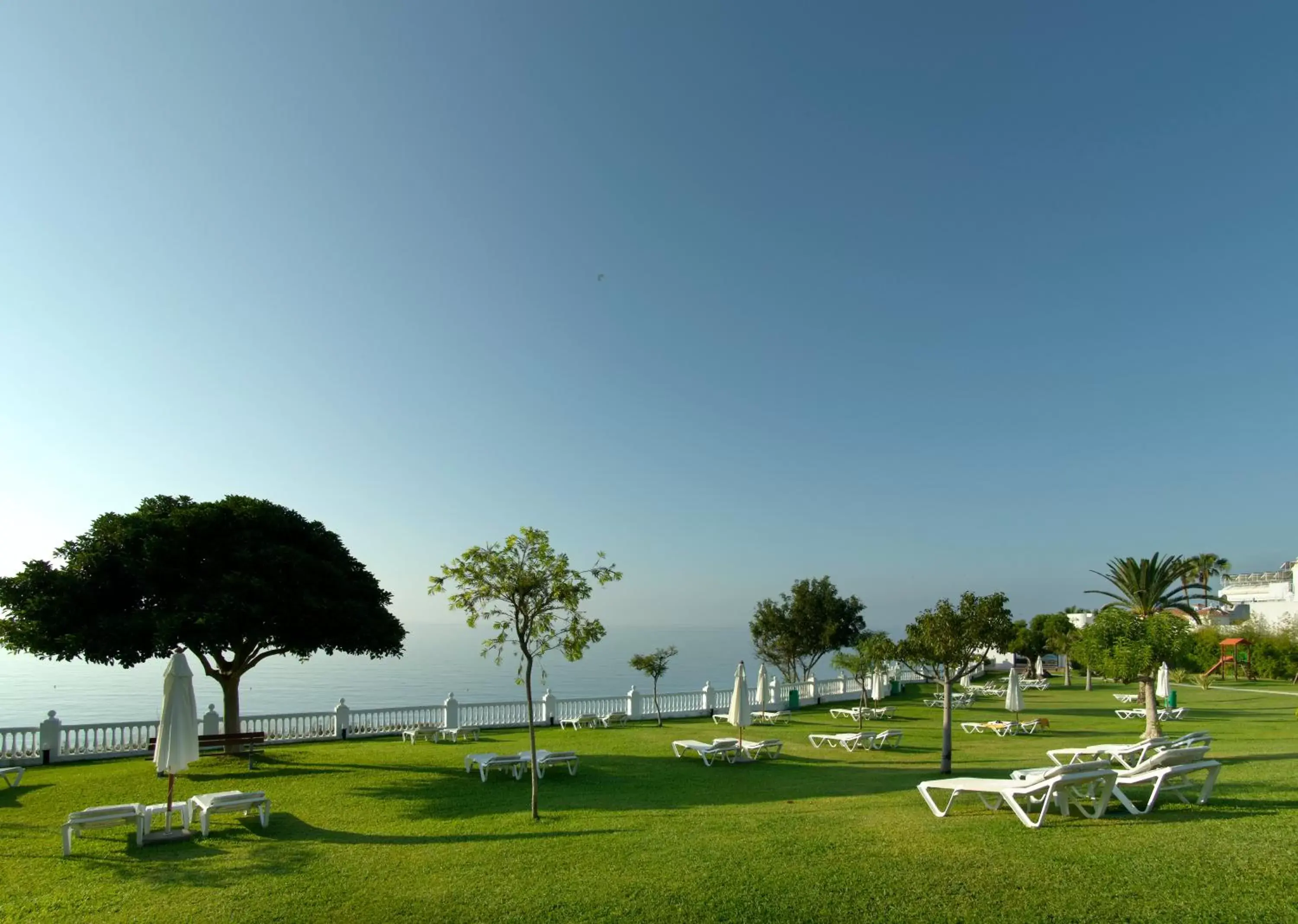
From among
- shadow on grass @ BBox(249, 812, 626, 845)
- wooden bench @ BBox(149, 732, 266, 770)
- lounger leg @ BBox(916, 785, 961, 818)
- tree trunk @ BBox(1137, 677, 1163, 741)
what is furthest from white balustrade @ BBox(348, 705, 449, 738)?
tree trunk @ BBox(1137, 677, 1163, 741)

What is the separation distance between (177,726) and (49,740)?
9.61m

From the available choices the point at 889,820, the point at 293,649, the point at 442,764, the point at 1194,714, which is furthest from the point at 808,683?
the point at 889,820

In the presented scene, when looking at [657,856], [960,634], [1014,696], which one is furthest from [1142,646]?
[657,856]

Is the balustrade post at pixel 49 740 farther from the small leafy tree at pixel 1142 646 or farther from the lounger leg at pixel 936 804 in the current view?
the small leafy tree at pixel 1142 646

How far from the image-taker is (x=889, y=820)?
8750mm

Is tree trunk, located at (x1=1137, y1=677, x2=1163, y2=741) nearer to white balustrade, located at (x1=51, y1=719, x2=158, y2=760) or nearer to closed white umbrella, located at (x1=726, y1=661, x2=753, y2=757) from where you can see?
closed white umbrella, located at (x1=726, y1=661, x2=753, y2=757)

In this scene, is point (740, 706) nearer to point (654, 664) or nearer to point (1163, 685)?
point (654, 664)

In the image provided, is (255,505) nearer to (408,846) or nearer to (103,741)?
(103,741)

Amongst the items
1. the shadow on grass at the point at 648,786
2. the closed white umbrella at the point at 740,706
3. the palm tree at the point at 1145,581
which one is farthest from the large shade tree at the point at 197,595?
the palm tree at the point at 1145,581

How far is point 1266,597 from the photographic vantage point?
6122 cm

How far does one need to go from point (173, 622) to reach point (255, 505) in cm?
343

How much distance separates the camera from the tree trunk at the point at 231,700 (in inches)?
672

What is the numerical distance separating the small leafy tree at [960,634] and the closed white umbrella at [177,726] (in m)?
12.6

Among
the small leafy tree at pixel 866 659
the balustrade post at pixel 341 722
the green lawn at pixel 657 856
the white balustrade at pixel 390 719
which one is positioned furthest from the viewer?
the white balustrade at pixel 390 719
